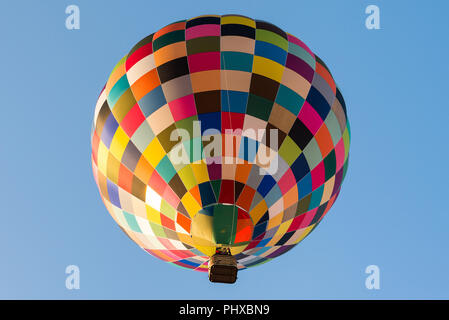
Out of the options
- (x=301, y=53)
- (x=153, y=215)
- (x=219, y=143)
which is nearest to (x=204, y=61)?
(x=219, y=143)

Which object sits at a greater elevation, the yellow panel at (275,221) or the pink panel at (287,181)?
the pink panel at (287,181)

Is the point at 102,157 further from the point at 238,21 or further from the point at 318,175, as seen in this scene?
the point at 318,175

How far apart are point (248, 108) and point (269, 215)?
1.81 m

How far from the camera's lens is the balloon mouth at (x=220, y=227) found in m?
10.6

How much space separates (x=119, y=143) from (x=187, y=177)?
1.54 metres

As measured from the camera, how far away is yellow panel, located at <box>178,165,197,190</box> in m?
10.6

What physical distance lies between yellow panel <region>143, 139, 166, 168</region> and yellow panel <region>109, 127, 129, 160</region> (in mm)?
518

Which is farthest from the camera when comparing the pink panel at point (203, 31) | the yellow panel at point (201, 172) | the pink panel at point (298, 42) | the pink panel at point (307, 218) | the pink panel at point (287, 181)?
the pink panel at point (298, 42)

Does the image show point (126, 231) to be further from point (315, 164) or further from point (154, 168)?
point (315, 164)

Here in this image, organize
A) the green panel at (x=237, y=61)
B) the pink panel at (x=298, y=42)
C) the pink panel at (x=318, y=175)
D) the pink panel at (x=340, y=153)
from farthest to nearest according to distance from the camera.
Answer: the pink panel at (x=298, y=42), the pink panel at (x=340, y=153), the pink panel at (x=318, y=175), the green panel at (x=237, y=61)

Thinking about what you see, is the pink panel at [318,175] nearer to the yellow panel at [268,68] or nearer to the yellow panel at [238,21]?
the yellow panel at [268,68]

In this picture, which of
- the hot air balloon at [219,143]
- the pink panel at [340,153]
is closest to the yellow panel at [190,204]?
the hot air balloon at [219,143]

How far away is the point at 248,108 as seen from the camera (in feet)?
35.6

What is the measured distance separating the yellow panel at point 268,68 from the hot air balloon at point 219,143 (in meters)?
0.02
